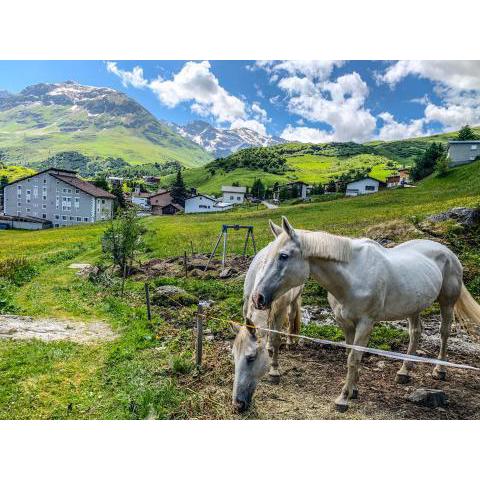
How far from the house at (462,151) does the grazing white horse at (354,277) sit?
56.1 ft

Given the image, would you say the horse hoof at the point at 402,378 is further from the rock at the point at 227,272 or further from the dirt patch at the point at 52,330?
the rock at the point at 227,272

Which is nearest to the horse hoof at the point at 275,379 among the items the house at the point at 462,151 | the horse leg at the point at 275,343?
the horse leg at the point at 275,343

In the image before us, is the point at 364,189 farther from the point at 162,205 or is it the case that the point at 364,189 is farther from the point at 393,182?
the point at 162,205

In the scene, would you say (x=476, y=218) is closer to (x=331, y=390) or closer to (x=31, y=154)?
(x=331, y=390)

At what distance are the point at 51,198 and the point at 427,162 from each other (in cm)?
2130

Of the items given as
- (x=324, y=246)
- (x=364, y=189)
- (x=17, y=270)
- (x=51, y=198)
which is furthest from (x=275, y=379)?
(x=364, y=189)

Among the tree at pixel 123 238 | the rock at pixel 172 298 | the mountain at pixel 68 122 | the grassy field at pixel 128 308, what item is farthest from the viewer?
the tree at pixel 123 238

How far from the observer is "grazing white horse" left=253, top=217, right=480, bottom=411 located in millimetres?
4996

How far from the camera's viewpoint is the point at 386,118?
473 inches

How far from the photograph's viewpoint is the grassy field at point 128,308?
Result: 6.23 m

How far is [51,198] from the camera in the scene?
1311 cm

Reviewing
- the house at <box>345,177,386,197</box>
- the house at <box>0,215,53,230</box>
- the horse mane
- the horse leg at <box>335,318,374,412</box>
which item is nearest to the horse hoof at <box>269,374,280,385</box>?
the horse leg at <box>335,318,374,412</box>

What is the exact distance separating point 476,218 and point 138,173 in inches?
631

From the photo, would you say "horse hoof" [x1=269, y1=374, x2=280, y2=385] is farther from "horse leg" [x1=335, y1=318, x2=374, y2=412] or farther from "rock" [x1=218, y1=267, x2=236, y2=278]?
"rock" [x1=218, y1=267, x2=236, y2=278]
